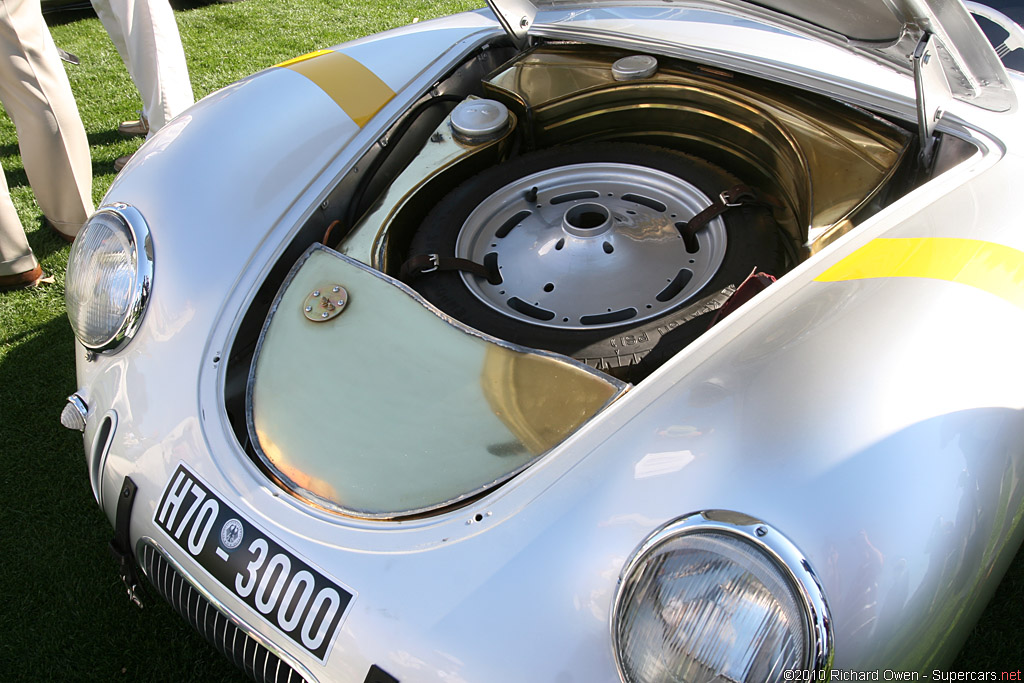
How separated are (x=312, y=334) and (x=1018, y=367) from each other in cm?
121

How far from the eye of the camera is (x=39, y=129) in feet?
9.71

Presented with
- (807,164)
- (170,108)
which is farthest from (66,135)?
(807,164)

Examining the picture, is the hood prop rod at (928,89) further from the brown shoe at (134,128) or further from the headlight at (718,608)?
the brown shoe at (134,128)

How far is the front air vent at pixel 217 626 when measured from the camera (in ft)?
3.97

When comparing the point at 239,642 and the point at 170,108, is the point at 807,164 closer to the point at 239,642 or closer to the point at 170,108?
the point at 239,642

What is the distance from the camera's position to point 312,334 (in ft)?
4.94

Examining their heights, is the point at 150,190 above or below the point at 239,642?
above

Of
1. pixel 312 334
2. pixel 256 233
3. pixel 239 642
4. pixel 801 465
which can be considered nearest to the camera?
pixel 801 465

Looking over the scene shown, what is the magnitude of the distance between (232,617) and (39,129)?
→ 255cm

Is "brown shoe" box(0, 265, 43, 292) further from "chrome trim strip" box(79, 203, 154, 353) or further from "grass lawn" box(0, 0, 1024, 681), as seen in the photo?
"chrome trim strip" box(79, 203, 154, 353)

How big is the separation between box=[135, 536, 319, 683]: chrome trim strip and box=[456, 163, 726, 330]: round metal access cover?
2.52 ft

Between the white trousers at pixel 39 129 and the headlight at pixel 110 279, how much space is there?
5.16 ft

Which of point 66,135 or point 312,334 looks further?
point 66,135

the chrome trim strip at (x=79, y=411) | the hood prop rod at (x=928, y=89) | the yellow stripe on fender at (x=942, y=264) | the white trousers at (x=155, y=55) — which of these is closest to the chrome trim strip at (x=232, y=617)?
the chrome trim strip at (x=79, y=411)
